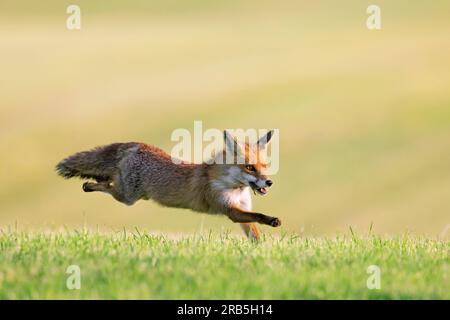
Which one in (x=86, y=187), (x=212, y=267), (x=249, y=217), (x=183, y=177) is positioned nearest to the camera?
(x=212, y=267)

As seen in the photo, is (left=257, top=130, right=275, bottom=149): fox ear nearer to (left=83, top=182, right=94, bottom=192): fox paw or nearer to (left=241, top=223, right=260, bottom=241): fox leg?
(left=241, top=223, right=260, bottom=241): fox leg

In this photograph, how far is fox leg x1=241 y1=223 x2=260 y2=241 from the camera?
420 inches

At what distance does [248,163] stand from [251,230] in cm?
107

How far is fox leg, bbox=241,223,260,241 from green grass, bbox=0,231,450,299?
2.30 feet

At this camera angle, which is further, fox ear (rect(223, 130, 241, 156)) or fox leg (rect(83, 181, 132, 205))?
fox leg (rect(83, 181, 132, 205))

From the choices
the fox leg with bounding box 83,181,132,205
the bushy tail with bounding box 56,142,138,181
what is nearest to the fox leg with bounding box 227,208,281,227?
the fox leg with bounding box 83,181,132,205

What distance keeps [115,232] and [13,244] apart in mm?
1527

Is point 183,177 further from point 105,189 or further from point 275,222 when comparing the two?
point 275,222

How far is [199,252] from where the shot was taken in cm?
877

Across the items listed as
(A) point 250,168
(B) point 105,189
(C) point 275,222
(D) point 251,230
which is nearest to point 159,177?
(B) point 105,189

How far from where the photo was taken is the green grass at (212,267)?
7.26 metres

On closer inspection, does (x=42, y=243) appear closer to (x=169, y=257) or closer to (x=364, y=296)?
(x=169, y=257)

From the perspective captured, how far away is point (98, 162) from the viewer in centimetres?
1213

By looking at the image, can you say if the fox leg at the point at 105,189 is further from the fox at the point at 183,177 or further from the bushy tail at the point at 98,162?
the bushy tail at the point at 98,162
